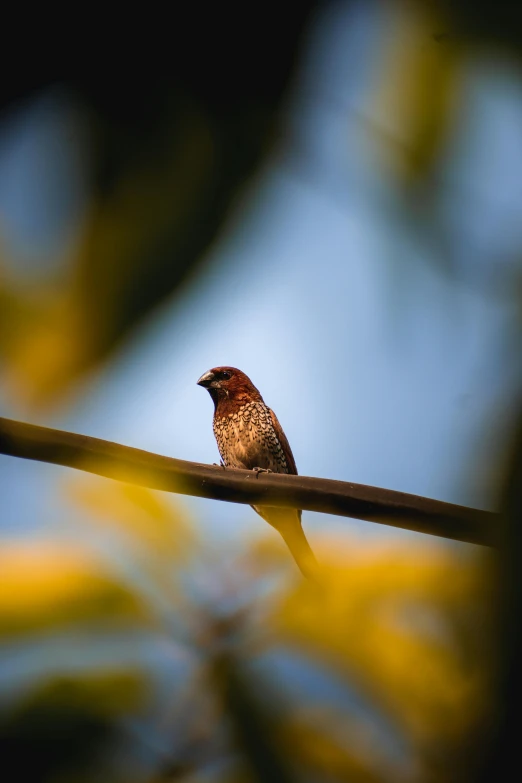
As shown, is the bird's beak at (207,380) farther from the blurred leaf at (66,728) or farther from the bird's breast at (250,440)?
the blurred leaf at (66,728)

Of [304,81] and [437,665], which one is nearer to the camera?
[304,81]

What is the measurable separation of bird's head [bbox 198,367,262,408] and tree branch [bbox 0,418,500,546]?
4.64m

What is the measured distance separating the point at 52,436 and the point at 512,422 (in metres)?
0.95

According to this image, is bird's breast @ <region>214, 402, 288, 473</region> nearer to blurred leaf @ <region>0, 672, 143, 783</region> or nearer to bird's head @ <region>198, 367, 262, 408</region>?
bird's head @ <region>198, 367, 262, 408</region>

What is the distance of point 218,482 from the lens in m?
1.62

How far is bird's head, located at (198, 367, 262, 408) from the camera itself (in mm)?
6309

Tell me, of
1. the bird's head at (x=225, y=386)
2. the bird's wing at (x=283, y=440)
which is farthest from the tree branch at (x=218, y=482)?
the bird's head at (x=225, y=386)

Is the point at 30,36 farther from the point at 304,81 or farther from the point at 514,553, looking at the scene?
the point at 514,553

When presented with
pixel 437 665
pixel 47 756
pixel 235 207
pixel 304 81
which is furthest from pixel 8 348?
pixel 437 665

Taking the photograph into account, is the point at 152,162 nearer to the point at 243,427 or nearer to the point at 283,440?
the point at 243,427

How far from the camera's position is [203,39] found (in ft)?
1.55

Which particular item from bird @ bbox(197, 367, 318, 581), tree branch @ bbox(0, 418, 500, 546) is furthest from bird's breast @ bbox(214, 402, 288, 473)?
tree branch @ bbox(0, 418, 500, 546)

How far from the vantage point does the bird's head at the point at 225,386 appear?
6309mm

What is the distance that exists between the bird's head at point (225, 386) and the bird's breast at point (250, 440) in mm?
126
